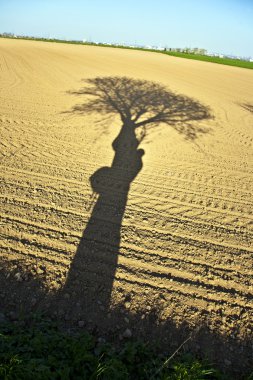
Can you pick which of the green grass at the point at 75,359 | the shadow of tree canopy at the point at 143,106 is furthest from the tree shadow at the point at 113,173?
the green grass at the point at 75,359

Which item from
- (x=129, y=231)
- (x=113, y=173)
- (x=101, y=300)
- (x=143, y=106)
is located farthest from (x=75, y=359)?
(x=143, y=106)

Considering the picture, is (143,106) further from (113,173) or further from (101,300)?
(101,300)

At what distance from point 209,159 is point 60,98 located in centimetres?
944

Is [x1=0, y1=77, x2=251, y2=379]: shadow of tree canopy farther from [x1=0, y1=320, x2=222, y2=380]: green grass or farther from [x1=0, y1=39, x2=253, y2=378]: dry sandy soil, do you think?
[x1=0, y1=320, x2=222, y2=380]: green grass

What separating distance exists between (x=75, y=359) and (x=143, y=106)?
1359cm

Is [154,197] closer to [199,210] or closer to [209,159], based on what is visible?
[199,210]

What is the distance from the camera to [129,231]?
5285 mm

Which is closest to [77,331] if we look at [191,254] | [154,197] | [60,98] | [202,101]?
[191,254]

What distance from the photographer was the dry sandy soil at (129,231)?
385 cm

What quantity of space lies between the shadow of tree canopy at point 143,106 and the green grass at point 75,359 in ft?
26.2

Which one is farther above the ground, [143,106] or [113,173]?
[143,106]

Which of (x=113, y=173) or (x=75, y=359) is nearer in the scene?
(x=75, y=359)

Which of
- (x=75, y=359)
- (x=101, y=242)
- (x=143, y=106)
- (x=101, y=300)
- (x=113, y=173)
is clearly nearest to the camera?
(x=75, y=359)

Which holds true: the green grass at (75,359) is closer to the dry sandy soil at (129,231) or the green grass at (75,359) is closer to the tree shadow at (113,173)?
the dry sandy soil at (129,231)
